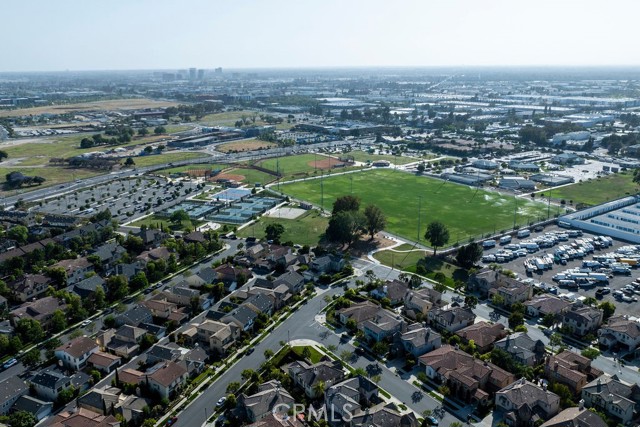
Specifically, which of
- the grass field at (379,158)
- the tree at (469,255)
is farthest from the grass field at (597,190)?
the grass field at (379,158)

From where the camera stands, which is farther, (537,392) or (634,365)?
(634,365)

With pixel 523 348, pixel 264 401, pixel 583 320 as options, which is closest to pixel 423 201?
pixel 583 320

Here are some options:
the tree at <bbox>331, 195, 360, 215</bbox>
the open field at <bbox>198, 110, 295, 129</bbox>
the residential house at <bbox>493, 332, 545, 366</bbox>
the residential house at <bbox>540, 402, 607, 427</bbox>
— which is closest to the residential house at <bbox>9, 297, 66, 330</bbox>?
the tree at <bbox>331, 195, 360, 215</bbox>

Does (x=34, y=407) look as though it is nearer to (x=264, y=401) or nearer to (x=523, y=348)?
(x=264, y=401)

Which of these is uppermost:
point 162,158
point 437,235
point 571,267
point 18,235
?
point 437,235

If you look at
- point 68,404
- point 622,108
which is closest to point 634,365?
point 68,404

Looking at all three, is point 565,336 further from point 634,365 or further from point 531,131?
point 531,131
